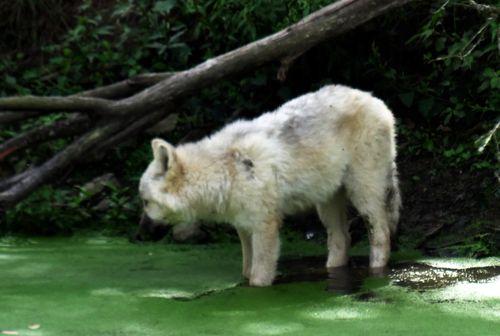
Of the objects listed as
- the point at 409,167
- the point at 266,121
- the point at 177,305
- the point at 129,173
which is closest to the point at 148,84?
the point at 129,173

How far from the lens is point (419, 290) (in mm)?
6266

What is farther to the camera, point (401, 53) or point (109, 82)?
point (109, 82)

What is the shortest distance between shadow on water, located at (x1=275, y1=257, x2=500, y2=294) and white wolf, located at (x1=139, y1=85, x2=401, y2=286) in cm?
19

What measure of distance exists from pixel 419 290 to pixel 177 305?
1.78 meters

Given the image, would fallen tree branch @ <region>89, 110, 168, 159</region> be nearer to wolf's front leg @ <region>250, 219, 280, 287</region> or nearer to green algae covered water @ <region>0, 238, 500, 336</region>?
green algae covered water @ <region>0, 238, 500, 336</region>

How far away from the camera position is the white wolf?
6758 millimetres

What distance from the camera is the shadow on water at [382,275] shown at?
21.4 feet

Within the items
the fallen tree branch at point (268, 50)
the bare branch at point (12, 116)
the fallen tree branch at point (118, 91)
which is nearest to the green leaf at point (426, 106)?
the fallen tree branch at point (268, 50)

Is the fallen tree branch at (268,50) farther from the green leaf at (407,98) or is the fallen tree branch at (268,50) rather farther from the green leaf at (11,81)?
the green leaf at (11,81)

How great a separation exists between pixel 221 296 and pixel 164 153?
4.07 ft

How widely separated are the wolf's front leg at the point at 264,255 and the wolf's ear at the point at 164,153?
0.88m

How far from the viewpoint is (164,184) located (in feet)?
22.5

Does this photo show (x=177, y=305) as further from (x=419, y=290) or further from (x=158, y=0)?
(x=158, y=0)

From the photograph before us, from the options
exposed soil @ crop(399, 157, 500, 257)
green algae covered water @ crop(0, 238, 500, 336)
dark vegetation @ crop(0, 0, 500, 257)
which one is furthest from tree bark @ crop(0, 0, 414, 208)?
exposed soil @ crop(399, 157, 500, 257)
